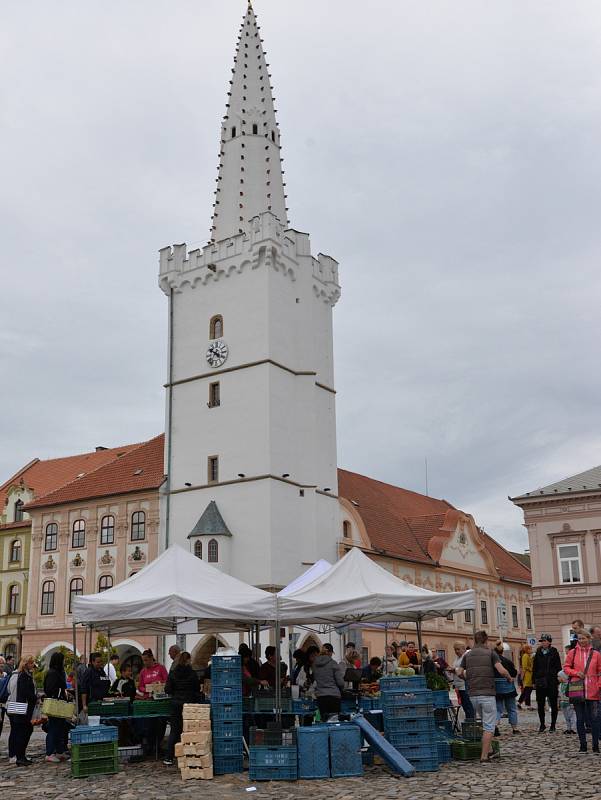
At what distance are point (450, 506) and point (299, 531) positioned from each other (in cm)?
3009

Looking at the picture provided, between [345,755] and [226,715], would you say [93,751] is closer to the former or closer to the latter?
[226,715]

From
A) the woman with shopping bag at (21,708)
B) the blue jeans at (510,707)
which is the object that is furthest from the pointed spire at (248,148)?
the woman with shopping bag at (21,708)

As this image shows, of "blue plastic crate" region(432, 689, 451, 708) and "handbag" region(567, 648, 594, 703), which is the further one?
"blue plastic crate" region(432, 689, 451, 708)

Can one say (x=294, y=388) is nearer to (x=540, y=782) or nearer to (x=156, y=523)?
(x=156, y=523)

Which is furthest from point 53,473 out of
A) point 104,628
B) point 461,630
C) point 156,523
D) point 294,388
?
point 104,628

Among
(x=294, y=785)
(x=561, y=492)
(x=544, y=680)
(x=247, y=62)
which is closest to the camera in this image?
(x=294, y=785)

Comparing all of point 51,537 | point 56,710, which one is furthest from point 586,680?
point 51,537

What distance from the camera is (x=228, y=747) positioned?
514 inches

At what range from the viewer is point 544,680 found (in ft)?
56.2

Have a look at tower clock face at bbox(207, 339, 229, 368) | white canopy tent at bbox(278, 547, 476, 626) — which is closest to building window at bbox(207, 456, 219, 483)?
tower clock face at bbox(207, 339, 229, 368)

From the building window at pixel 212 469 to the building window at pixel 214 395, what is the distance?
7.38ft

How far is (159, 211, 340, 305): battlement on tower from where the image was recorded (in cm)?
3938

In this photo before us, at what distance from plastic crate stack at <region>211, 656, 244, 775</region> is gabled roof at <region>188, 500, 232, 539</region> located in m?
23.2

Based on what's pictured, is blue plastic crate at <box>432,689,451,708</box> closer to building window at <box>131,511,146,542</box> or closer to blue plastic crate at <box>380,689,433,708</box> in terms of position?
blue plastic crate at <box>380,689,433,708</box>
